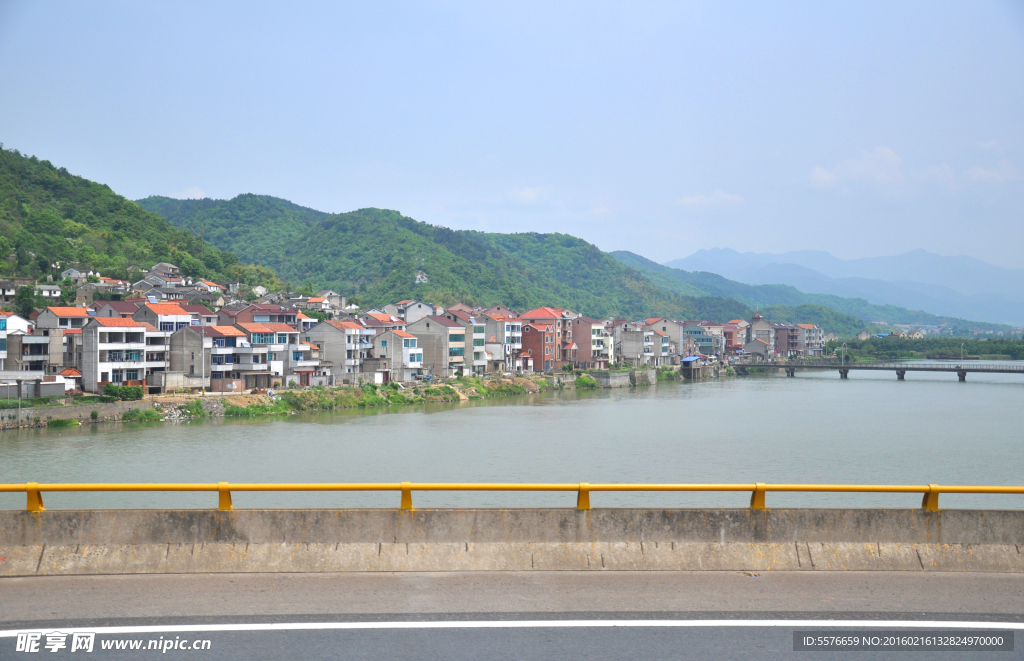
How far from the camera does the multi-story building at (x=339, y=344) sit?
50.5 m

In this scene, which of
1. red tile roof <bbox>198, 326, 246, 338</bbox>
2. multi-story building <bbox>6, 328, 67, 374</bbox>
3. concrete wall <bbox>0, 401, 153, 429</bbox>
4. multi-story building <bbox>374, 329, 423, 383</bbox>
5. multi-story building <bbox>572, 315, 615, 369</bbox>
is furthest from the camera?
multi-story building <bbox>572, 315, 615, 369</bbox>

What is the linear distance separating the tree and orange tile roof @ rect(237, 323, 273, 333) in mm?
13208

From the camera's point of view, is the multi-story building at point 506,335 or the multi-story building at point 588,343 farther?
the multi-story building at point 588,343

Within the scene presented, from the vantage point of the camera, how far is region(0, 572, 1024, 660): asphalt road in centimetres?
497

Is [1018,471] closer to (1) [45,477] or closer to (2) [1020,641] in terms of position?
(2) [1020,641]

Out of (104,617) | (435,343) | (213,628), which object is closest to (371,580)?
(213,628)

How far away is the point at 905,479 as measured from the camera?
24500 millimetres

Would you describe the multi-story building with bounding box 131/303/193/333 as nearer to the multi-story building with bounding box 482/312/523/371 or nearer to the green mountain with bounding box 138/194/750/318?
the multi-story building with bounding box 482/312/523/371

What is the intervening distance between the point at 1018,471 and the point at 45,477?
29.9 metres

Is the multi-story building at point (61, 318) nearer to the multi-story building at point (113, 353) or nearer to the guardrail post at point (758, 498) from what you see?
the multi-story building at point (113, 353)

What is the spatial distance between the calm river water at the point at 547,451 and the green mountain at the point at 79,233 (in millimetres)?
37375

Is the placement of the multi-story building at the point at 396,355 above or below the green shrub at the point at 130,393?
above

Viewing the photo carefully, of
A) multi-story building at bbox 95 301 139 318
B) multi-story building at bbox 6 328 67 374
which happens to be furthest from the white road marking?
multi-story building at bbox 95 301 139 318

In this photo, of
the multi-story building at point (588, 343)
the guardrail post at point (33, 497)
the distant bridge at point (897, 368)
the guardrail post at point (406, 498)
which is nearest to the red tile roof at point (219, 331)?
the multi-story building at point (588, 343)
